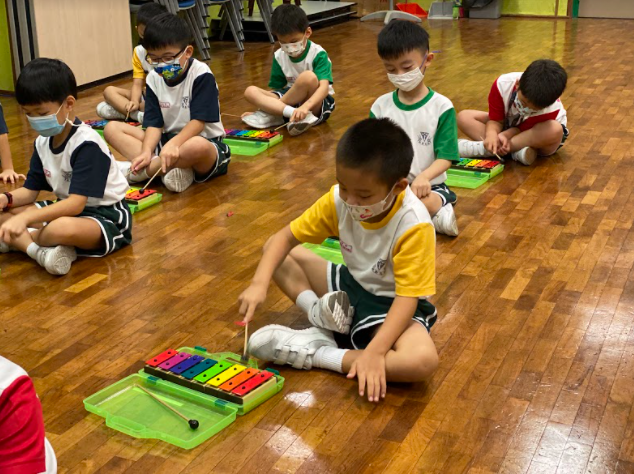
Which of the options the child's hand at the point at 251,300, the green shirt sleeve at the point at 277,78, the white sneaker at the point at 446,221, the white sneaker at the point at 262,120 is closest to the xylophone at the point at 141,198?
the white sneaker at the point at 446,221

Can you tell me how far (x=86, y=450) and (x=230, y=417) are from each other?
11.1 inches

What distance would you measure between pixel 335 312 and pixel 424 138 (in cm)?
103

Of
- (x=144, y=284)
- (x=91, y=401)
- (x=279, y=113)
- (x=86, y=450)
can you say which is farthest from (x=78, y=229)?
(x=279, y=113)

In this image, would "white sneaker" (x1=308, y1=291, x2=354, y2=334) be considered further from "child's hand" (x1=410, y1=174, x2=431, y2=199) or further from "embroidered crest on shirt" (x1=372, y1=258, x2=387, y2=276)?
"child's hand" (x1=410, y1=174, x2=431, y2=199)

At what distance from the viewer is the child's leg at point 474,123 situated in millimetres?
3596

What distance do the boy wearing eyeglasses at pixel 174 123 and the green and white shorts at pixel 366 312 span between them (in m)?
1.30

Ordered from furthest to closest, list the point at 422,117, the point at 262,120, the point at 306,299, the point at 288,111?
1. the point at 262,120
2. the point at 288,111
3. the point at 422,117
4. the point at 306,299

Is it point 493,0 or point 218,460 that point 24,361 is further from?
point 493,0

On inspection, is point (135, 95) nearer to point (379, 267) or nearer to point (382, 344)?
point (379, 267)

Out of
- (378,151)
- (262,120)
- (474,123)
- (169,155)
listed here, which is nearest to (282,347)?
(378,151)

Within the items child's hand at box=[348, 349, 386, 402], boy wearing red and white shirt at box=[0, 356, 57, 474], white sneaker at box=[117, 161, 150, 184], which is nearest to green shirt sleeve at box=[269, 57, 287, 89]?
white sneaker at box=[117, 161, 150, 184]

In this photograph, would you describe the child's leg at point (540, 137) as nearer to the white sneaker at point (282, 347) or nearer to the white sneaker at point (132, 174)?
the white sneaker at point (132, 174)

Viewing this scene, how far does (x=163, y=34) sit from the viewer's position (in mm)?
3049

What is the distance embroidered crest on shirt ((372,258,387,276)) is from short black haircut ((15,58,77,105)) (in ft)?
3.59
